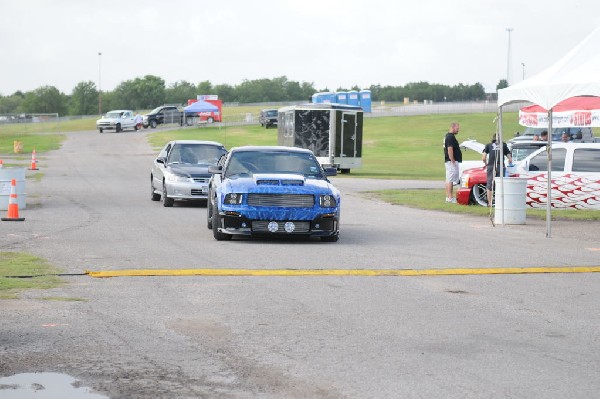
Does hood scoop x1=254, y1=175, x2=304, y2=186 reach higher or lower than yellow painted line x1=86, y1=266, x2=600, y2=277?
higher

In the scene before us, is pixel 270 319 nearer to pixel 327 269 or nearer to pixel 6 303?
pixel 6 303

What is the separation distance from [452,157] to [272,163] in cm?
900

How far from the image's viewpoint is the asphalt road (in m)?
7.19

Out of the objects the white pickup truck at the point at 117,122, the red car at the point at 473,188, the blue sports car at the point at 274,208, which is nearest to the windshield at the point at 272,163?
the blue sports car at the point at 274,208

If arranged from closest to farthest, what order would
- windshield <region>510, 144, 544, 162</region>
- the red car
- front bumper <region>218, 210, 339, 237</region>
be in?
front bumper <region>218, 210, 339, 237</region> < the red car < windshield <region>510, 144, 544, 162</region>

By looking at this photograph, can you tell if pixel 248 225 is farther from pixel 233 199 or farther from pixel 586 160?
pixel 586 160

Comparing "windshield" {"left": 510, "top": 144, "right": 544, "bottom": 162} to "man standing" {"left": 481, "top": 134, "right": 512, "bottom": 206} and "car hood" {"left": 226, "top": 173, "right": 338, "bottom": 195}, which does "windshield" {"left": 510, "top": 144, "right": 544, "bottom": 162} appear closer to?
"man standing" {"left": 481, "top": 134, "right": 512, "bottom": 206}

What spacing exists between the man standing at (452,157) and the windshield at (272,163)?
841 cm

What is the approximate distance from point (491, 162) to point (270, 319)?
15.2 meters

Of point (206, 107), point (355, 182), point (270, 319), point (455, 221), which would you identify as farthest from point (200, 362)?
point (206, 107)

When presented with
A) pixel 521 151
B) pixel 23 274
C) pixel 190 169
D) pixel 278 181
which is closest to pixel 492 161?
pixel 521 151

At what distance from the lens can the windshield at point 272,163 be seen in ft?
58.1

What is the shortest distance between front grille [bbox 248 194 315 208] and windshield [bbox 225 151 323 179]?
1.25 meters

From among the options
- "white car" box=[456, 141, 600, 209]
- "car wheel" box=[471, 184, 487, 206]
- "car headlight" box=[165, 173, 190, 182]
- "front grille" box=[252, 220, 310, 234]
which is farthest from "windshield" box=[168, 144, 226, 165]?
"front grille" box=[252, 220, 310, 234]
